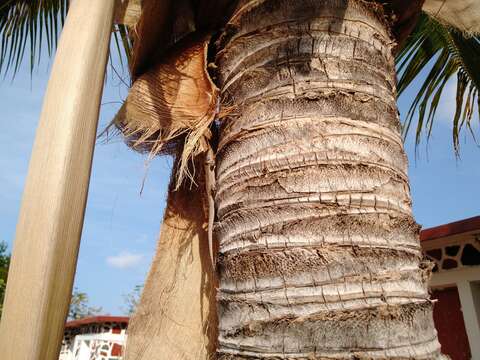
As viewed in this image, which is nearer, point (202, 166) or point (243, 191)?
point (243, 191)

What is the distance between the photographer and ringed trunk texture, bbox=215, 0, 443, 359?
65 cm

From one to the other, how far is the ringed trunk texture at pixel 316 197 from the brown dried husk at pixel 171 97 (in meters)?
0.15

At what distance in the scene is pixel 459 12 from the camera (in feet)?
3.54

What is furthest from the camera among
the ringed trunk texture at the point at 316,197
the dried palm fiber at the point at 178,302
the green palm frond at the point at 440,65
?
the green palm frond at the point at 440,65

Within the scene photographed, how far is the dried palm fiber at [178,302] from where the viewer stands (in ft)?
3.28

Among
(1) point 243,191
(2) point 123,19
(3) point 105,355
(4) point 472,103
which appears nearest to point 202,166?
(1) point 243,191

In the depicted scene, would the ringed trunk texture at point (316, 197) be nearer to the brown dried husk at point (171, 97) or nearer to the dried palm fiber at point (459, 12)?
the brown dried husk at point (171, 97)

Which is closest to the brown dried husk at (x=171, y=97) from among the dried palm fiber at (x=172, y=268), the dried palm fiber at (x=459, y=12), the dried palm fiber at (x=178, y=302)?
the dried palm fiber at (x=172, y=268)

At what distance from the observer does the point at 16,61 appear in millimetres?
2270

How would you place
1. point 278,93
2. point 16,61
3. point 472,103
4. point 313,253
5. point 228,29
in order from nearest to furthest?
point 313,253
point 278,93
point 228,29
point 16,61
point 472,103

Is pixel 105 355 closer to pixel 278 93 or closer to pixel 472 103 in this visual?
pixel 472 103

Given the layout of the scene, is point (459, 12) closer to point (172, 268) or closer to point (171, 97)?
point (171, 97)

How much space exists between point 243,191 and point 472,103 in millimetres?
2260

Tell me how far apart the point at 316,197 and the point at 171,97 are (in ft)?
1.64
